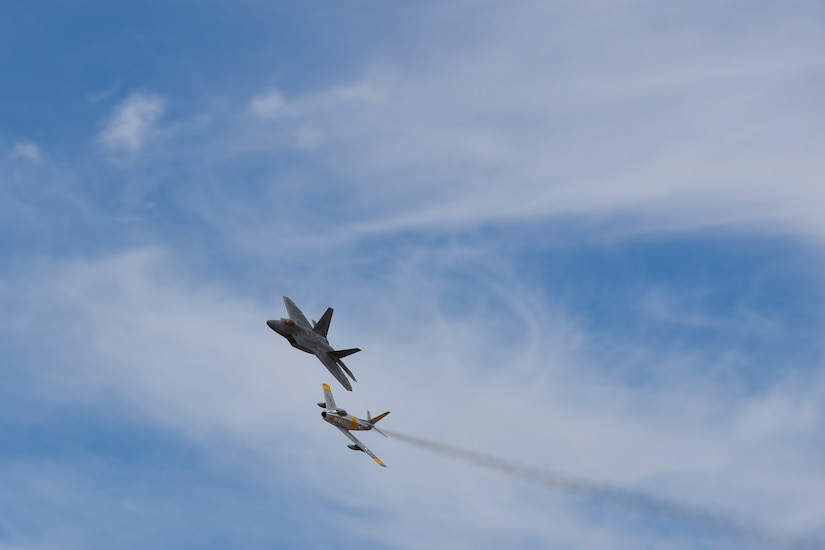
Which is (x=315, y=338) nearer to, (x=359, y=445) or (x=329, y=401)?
(x=329, y=401)

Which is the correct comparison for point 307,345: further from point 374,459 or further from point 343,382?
point 374,459

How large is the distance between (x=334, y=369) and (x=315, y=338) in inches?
292

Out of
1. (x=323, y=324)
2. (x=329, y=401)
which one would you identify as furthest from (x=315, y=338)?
(x=329, y=401)

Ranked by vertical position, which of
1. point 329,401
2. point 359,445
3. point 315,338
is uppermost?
point 315,338

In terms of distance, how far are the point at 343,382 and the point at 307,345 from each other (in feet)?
33.4

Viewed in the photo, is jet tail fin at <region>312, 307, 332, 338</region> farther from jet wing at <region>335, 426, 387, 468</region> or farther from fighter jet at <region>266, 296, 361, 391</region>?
jet wing at <region>335, 426, 387, 468</region>

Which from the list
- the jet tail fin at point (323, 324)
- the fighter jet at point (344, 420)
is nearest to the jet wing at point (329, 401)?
the fighter jet at point (344, 420)

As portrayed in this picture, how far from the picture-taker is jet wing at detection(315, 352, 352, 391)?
194500mm

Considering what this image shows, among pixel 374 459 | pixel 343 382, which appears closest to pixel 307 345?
pixel 343 382

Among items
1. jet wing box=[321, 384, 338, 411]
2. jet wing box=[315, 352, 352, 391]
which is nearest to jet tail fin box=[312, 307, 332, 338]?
jet wing box=[315, 352, 352, 391]

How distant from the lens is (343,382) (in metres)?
194

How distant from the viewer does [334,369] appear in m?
195

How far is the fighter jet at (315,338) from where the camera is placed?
193375 mm

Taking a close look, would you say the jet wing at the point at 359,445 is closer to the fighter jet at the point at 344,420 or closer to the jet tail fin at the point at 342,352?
the fighter jet at the point at 344,420
